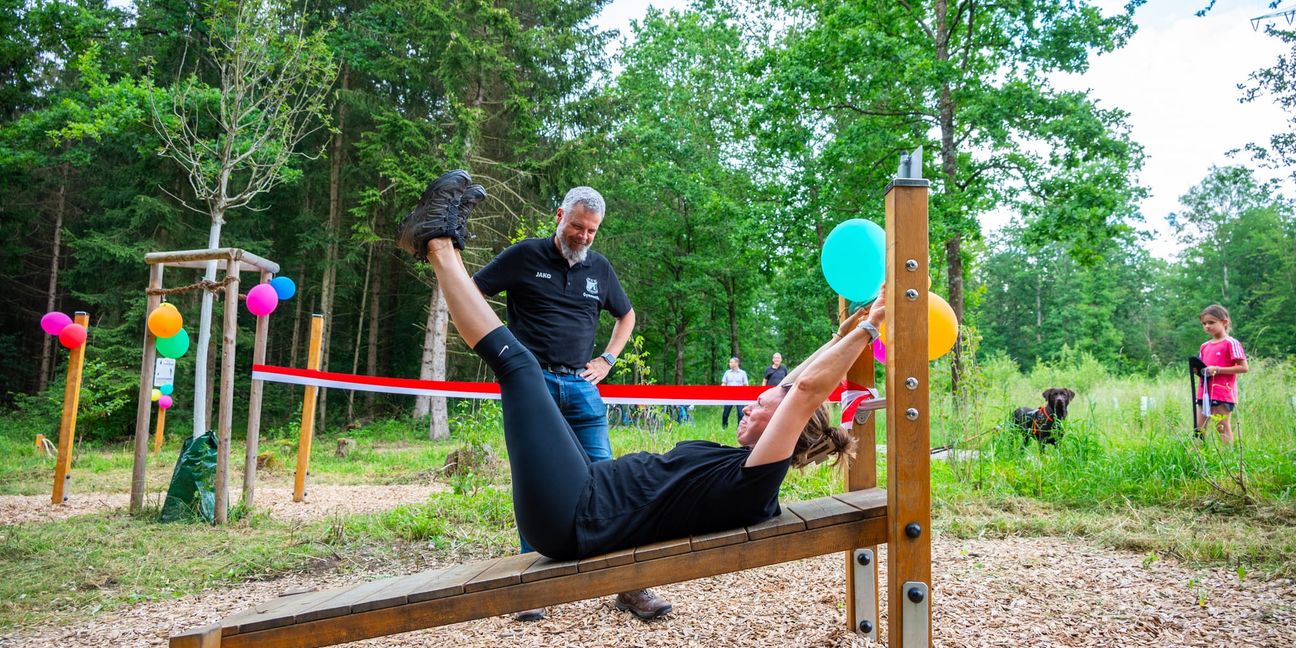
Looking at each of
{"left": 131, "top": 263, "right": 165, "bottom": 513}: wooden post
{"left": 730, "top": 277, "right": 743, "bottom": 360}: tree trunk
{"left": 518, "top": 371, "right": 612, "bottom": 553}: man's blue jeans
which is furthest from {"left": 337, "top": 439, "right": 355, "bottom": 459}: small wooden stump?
{"left": 730, "top": 277, "right": 743, "bottom": 360}: tree trunk

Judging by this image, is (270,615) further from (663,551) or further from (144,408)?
(144,408)

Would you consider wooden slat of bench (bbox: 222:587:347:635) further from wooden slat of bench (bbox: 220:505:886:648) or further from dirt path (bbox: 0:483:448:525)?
dirt path (bbox: 0:483:448:525)

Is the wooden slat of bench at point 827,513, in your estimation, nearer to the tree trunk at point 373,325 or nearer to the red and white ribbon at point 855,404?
the red and white ribbon at point 855,404

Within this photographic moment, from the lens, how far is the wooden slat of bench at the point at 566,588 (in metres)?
1.82

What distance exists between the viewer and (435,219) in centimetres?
241

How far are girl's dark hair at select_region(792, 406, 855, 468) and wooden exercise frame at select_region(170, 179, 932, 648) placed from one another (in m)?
0.20

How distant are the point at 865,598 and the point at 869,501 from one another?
0.70 m

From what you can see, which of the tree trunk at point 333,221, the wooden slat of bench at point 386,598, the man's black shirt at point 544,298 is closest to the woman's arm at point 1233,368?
the man's black shirt at point 544,298

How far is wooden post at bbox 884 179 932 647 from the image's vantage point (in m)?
2.08

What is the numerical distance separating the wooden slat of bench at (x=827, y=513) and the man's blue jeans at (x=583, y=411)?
1.10 meters

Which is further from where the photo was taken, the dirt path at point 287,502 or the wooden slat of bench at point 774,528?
the dirt path at point 287,502

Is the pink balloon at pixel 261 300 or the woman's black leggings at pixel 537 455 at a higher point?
the pink balloon at pixel 261 300

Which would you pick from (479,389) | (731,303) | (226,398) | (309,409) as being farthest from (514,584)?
(731,303)

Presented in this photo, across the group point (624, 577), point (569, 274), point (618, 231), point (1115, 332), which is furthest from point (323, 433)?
point (1115, 332)
